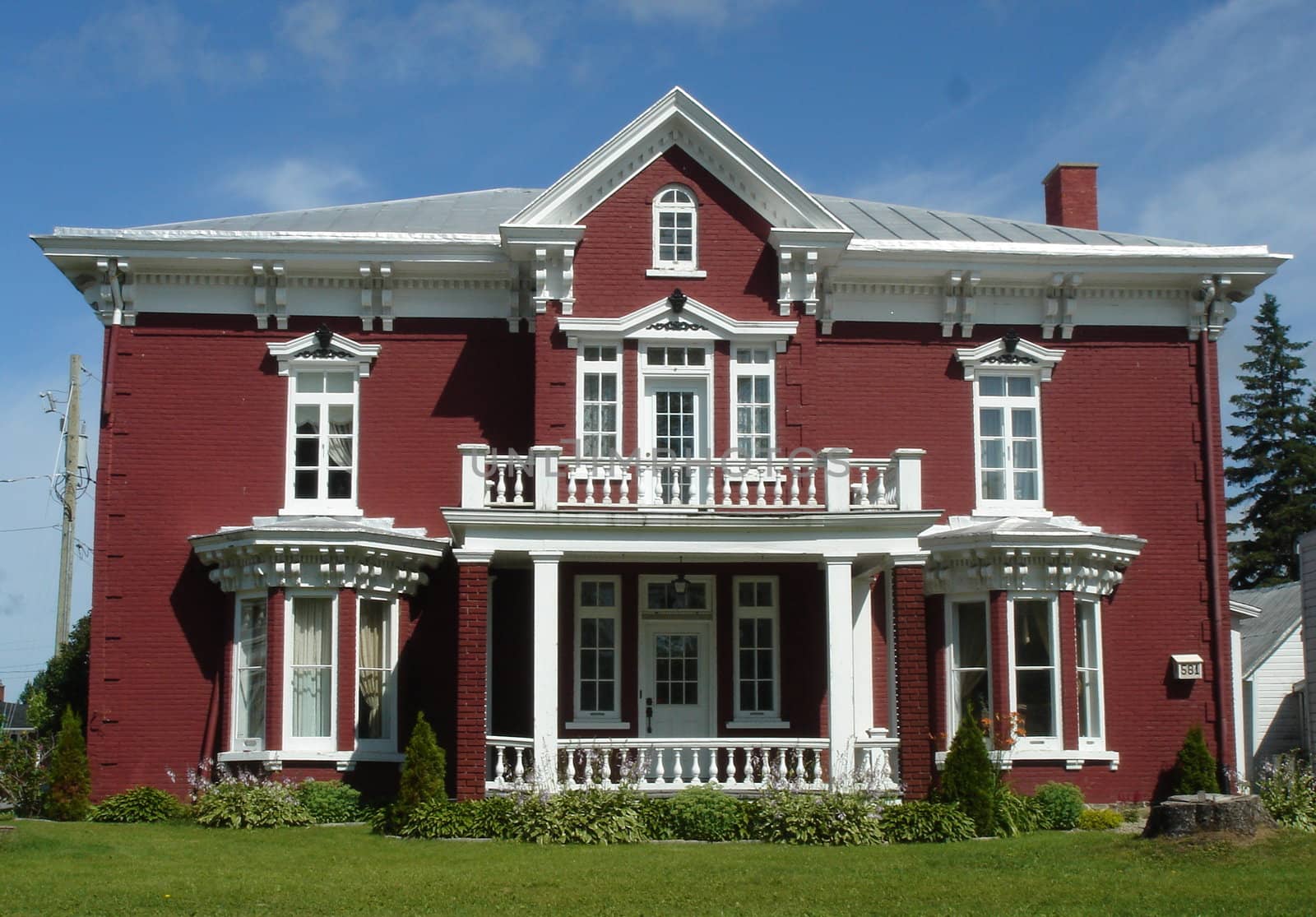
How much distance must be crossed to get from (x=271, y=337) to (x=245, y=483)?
7.00ft

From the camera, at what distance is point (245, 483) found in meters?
A: 21.8

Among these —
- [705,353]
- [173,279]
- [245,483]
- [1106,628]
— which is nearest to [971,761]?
[1106,628]

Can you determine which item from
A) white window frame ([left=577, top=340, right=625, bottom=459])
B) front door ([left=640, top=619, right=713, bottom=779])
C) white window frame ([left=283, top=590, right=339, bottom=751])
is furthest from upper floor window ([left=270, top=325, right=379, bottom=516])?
front door ([left=640, top=619, right=713, bottom=779])

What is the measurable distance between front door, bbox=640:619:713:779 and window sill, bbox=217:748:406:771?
3.72 m

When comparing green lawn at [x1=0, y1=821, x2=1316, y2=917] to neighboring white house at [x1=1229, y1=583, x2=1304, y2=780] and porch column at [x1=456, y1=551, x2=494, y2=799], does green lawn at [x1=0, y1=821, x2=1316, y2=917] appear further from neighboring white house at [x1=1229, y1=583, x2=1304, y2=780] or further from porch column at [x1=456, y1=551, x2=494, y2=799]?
neighboring white house at [x1=1229, y1=583, x2=1304, y2=780]

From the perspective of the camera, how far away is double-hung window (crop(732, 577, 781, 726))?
21344mm

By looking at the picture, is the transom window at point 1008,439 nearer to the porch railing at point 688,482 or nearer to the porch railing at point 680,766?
the porch railing at point 688,482

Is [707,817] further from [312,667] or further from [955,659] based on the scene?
[312,667]

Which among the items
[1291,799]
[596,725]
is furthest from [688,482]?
[1291,799]

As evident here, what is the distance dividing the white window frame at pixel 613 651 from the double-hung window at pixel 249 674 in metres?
4.17

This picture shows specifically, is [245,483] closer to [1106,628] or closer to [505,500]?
[505,500]

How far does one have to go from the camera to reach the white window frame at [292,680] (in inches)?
808

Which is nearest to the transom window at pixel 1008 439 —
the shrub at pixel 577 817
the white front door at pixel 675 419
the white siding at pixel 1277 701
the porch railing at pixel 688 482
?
the porch railing at pixel 688 482

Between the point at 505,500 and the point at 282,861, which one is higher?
the point at 505,500
